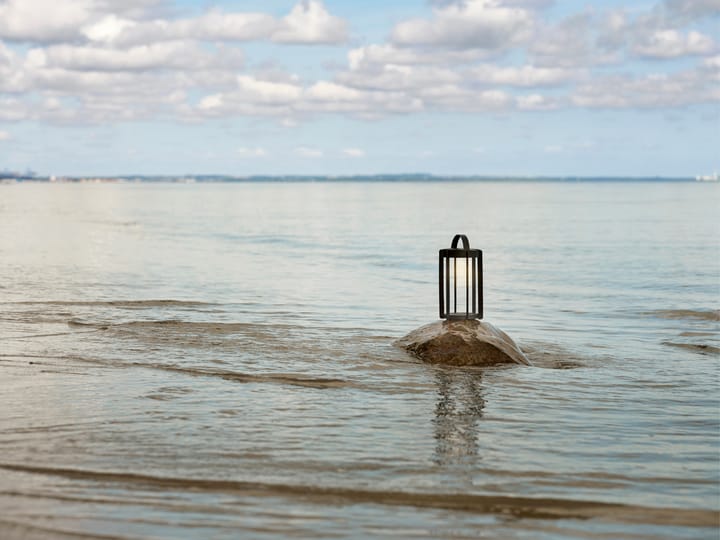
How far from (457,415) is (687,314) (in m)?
13.2

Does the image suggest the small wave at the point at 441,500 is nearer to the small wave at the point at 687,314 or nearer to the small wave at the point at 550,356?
the small wave at the point at 550,356

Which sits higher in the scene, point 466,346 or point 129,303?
point 129,303

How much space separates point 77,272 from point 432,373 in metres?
19.5

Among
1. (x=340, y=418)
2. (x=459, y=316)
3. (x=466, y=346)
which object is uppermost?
(x=459, y=316)

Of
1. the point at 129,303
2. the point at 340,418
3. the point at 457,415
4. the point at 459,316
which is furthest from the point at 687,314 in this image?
the point at 340,418

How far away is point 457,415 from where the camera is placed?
423 inches

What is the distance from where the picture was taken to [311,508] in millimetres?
7406

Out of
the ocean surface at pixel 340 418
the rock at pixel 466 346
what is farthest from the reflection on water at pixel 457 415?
the rock at pixel 466 346

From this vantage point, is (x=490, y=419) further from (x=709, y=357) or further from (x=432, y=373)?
(x=709, y=357)

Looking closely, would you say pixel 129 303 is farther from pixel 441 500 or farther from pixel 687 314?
pixel 441 500

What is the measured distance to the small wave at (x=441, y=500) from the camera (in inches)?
289

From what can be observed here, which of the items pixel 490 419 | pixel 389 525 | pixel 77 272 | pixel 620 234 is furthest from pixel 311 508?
pixel 620 234

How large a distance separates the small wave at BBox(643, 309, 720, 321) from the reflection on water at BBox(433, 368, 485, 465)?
33.8 feet

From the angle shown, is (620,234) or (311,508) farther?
(620,234)
